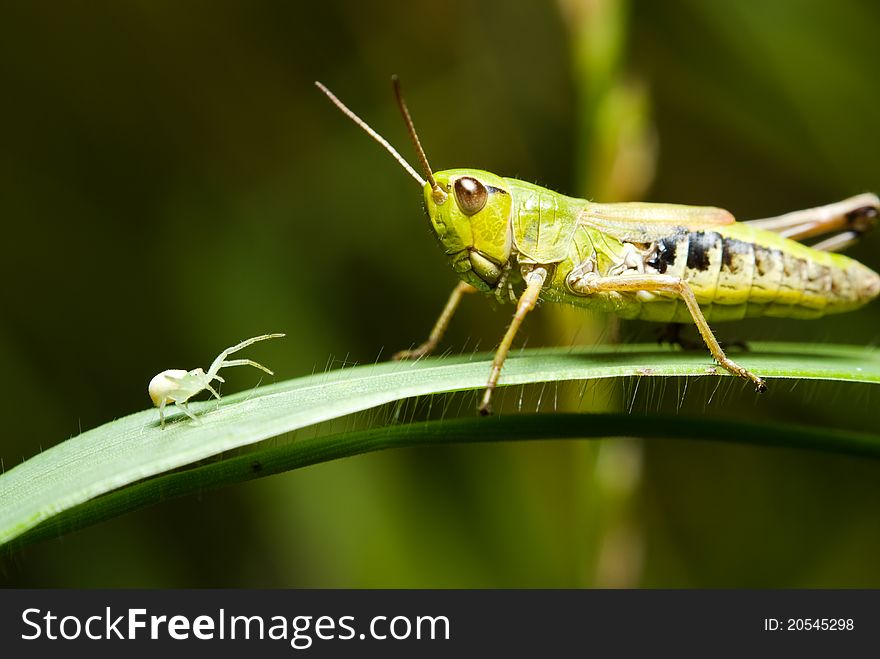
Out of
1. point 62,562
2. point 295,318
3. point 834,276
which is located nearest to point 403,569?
point 295,318

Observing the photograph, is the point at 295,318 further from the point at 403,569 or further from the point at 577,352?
the point at 577,352

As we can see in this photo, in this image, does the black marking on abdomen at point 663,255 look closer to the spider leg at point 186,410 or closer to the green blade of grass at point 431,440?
the green blade of grass at point 431,440

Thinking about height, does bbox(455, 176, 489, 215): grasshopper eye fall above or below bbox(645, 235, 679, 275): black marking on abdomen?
A: above

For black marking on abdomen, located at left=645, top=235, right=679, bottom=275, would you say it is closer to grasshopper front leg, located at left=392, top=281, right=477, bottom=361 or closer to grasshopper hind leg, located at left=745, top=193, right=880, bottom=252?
grasshopper hind leg, located at left=745, top=193, right=880, bottom=252

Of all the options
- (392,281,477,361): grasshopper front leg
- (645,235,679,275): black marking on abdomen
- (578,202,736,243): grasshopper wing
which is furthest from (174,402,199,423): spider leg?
(645,235,679,275): black marking on abdomen

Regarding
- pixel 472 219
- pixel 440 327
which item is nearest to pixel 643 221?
pixel 472 219

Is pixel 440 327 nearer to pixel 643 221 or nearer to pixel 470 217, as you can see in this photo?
pixel 470 217
